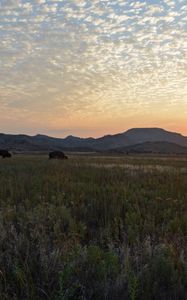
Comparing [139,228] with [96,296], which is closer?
[96,296]

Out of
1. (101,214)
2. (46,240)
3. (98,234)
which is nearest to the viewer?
→ (46,240)

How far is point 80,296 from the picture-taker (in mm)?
3988

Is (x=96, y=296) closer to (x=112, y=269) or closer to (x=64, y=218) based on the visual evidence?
(x=112, y=269)

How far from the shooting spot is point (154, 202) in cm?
913

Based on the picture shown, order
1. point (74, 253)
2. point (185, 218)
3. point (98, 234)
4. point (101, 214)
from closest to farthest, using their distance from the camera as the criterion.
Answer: point (74, 253), point (98, 234), point (185, 218), point (101, 214)

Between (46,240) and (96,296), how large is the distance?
177cm

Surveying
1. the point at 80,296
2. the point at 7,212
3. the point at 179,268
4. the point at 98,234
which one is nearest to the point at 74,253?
the point at 80,296

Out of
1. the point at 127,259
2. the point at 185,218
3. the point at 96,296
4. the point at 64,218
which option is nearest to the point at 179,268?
the point at 127,259

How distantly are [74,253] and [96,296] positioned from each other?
2.80 feet

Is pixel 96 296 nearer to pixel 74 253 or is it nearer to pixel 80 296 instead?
pixel 80 296

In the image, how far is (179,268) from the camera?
4.60m

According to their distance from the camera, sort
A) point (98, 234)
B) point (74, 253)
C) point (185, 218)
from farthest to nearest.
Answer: point (185, 218) < point (98, 234) < point (74, 253)

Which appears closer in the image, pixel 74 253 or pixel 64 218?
pixel 74 253

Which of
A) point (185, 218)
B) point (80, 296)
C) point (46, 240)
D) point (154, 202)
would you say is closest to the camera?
point (80, 296)
